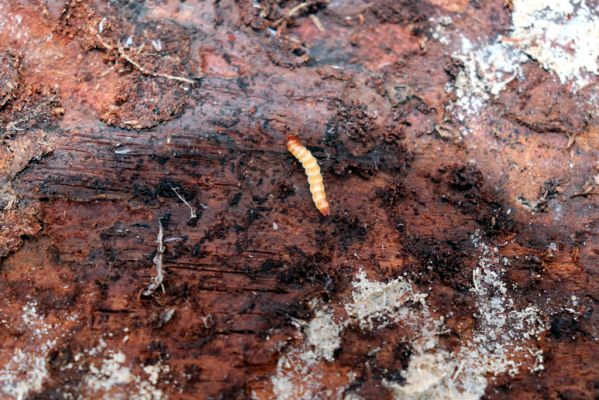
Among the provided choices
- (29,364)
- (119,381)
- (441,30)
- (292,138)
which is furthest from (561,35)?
(29,364)

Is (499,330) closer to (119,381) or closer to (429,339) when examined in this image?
(429,339)

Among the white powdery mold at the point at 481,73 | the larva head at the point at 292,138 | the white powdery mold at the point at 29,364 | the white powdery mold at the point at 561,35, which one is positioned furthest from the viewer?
the white powdery mold at the point at 561,35

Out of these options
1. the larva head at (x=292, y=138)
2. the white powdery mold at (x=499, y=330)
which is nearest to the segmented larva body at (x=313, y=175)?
the larva head at (x=292, y=138)

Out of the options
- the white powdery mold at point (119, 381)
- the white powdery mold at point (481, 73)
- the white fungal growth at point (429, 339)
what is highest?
the white powdery mold at point (481, 73)

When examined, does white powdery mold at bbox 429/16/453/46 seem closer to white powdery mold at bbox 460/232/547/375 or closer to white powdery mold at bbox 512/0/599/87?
white powdery mold at bbox 512/0/599/87

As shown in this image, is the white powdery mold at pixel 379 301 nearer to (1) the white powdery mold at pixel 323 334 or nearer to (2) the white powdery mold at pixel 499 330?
(1) the white powdery mold at pixel 323 334

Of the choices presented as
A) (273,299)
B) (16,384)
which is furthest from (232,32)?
(16,384)

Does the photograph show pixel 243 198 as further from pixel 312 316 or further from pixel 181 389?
pixel 181 389
